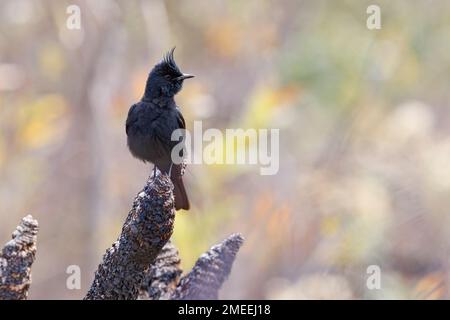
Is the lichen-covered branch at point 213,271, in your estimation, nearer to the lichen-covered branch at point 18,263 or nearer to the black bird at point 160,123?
the lichen-covered branch at point 18,263

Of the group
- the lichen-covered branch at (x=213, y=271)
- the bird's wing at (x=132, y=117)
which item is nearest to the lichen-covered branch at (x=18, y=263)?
the lichen-covered branch at (x=213, y=271)

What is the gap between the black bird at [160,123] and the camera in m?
5.88

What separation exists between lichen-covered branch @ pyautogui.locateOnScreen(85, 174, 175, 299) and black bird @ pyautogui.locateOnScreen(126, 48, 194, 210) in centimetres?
255

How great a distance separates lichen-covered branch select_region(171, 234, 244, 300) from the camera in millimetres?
3283

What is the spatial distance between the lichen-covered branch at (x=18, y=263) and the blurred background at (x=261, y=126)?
116 inches

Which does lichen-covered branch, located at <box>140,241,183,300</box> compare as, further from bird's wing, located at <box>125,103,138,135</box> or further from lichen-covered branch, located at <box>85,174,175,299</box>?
bird's wing, located at <box>125,103,138,135</box>

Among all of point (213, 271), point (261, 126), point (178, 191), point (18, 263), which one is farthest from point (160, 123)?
point (261, 126)

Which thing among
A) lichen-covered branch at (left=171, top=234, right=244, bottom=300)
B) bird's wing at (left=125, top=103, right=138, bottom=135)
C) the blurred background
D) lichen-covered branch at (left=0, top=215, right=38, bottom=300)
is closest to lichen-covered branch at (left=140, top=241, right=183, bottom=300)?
lichen-covered branch at (left=171, top=234, right=244, bottom=300)

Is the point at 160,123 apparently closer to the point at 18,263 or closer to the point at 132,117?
the point at 132,117

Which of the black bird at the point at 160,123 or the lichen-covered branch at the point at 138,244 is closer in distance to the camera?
the lichen-covered branch at the point at 138,244

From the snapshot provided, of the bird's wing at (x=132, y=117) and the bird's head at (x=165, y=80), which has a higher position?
the bird's head at (x=165, y=80)

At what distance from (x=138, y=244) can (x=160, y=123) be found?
9.07 ft

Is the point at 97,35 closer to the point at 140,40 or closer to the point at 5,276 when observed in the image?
the point at 140,40
